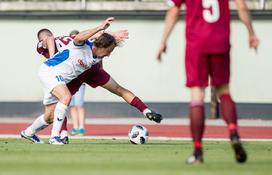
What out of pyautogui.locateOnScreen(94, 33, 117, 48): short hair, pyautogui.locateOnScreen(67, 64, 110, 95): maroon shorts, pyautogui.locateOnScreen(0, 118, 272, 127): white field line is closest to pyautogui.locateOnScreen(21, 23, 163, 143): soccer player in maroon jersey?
pyautogui.locateOnScreen(67, 64, 110, 95): maroon shorts

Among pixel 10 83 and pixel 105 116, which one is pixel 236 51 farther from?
pixel 10 83

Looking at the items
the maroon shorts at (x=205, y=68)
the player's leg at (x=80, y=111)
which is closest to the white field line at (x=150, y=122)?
the player's leg at (x=80, y=111)

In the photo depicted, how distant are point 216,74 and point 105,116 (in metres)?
18.7

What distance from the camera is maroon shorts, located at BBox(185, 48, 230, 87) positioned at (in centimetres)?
1098

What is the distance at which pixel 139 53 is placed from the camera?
30.0m

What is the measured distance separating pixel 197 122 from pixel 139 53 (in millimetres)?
19108

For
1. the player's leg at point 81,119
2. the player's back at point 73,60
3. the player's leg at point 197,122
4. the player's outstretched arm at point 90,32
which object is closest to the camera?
the player's leg at point 197,122

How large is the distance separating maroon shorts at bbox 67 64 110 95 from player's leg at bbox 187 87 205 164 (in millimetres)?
5035

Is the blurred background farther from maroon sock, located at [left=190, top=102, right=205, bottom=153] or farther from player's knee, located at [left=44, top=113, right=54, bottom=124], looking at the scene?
maroon sock, located at [left=190, top=102, right=205, bottom=153]

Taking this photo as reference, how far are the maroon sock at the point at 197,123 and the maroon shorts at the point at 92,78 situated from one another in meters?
5.06

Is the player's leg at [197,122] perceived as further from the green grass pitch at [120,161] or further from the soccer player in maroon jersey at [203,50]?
the green grass pitch at [120,161]

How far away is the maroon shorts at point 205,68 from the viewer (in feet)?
36.0

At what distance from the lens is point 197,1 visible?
11117 millimetres

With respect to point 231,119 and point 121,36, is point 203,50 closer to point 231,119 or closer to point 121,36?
point 231,119
